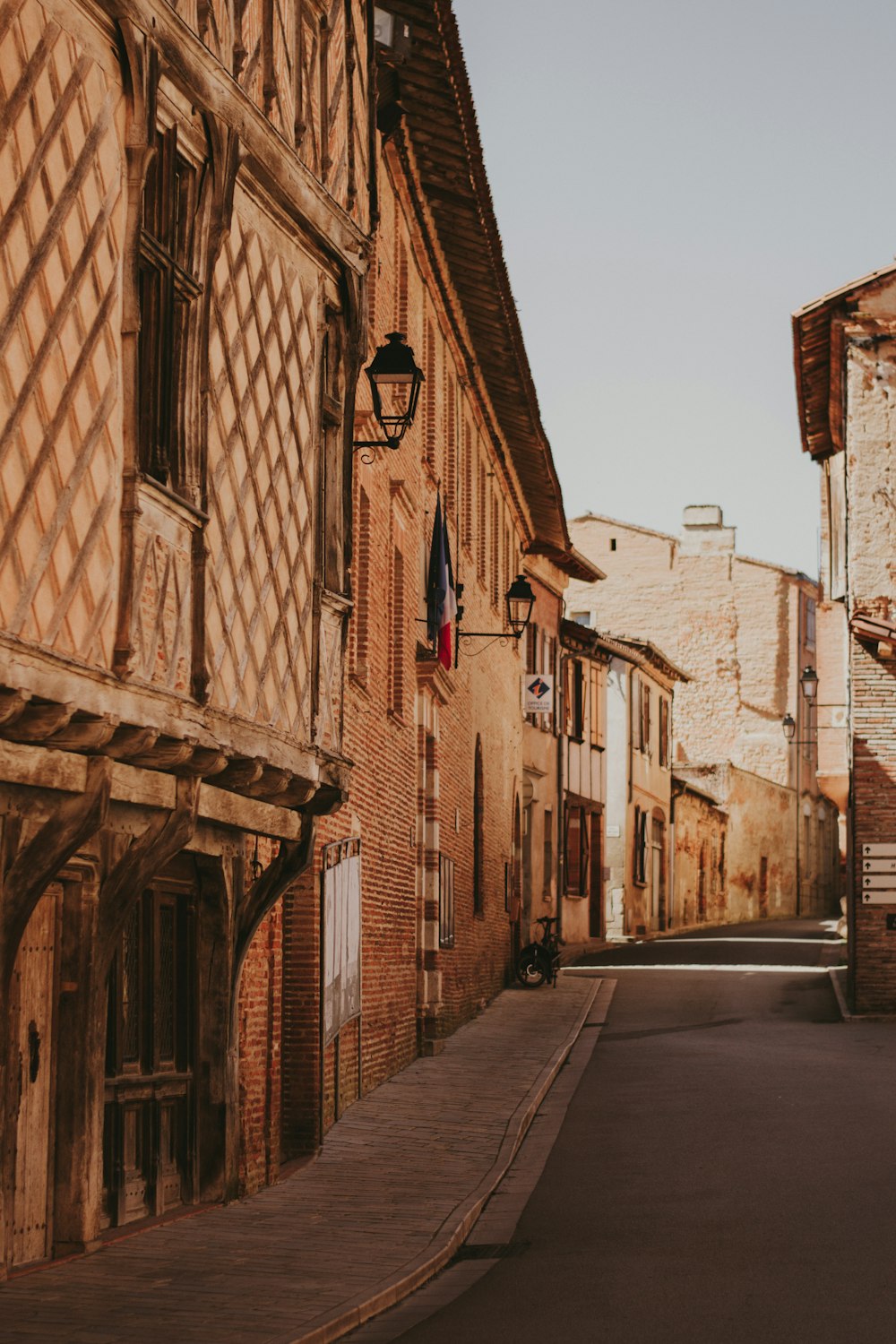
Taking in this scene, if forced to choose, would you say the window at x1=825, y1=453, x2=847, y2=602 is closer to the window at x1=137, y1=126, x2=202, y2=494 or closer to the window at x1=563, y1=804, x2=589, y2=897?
the window at x1=563, y1=804, x2=589, y2=897

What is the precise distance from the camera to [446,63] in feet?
56.9

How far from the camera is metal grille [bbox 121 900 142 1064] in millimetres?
10453

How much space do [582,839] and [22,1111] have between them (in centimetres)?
3559

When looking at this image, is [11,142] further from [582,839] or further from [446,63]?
[582,839]

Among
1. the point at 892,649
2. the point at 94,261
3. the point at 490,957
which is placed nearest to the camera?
the point at 94,261

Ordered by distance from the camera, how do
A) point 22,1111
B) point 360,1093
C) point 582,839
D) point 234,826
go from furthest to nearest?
1. point 582,839
2. point 360,1093
3. point 234,826
4. point 22,1111

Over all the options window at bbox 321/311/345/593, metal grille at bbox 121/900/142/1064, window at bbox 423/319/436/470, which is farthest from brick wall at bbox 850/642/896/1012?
metal grille at bbox 121/900/142/1064

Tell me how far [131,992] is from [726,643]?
4977cm

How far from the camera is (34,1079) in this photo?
9.23 m

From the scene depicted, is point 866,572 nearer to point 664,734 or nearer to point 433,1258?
point 433,1258

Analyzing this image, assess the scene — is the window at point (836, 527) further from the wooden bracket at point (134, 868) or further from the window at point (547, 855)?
the wooden bracket at point (134, 868)

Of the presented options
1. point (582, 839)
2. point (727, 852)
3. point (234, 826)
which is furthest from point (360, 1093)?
point (727, 852)

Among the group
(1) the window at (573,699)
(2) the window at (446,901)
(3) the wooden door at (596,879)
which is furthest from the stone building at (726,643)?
(2) the window at (446,901)

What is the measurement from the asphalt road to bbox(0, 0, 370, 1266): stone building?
2.03 m
